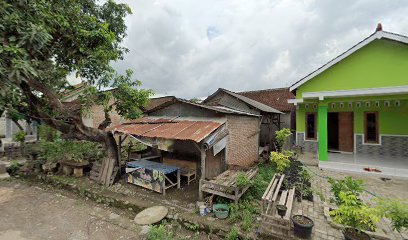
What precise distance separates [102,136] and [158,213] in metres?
5.61

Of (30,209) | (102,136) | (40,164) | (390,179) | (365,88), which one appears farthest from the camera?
(40,164)

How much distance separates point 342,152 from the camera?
11914 millimetres

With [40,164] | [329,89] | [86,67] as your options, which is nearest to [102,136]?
[86,67]

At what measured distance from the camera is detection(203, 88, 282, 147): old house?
1473cm

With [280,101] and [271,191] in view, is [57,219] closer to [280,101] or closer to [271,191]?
[271,191]

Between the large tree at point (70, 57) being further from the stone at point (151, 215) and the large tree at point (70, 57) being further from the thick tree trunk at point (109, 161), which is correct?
the stone at point (151, 215)

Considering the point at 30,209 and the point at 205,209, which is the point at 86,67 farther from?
the point at 205,209

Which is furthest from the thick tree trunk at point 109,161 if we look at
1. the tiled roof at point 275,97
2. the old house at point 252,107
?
the tiled roof at point 275,97

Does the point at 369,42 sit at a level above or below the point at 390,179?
above

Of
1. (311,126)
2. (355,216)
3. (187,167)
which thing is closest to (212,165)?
(187,167)

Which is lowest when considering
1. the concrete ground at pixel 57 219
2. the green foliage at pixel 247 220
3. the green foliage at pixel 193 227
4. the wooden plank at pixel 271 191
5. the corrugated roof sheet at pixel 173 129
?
the concrete ground at pixel 57 219

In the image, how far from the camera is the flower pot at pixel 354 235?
4.41 metres

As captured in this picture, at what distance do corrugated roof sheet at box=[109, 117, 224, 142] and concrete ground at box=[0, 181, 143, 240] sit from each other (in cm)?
327

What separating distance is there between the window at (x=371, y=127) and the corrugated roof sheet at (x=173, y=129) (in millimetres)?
8631
